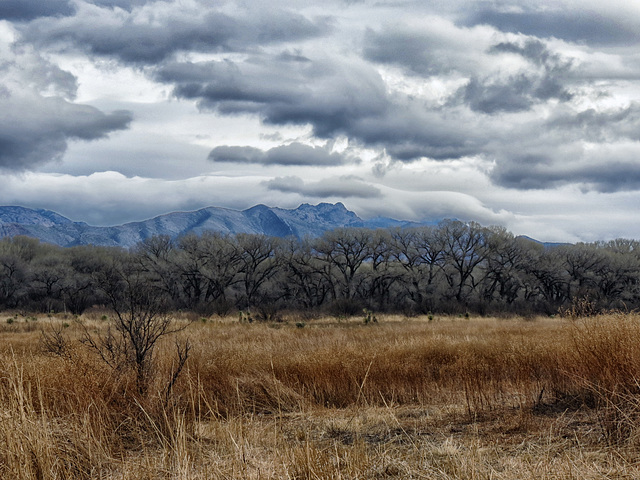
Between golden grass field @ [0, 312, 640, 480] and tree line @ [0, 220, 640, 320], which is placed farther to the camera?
tree line @ [0, 220, 640, 320]

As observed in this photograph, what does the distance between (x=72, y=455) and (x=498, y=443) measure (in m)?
4.41

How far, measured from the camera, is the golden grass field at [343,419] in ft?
14.3

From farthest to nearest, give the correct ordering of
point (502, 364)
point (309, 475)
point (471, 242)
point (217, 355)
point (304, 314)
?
point (471, 242), point (304, 314), point (217, 355), point (502, 364), point (309, 475)

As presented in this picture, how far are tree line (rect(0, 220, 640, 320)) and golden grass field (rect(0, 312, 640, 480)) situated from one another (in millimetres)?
46911

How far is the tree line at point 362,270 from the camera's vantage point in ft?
208

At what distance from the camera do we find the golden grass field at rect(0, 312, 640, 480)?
4.35m

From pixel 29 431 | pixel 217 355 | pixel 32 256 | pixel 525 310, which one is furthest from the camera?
pixel 32 256

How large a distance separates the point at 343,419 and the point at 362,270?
67.6 metres

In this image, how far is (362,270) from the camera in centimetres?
7494

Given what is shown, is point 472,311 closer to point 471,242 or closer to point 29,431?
point 471,242

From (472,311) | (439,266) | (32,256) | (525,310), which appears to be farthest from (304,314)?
(32,256)

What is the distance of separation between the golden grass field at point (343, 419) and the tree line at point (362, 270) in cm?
4691

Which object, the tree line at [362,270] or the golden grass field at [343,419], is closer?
the golden grass field at [343,419]

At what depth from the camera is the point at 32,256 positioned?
274 ft
